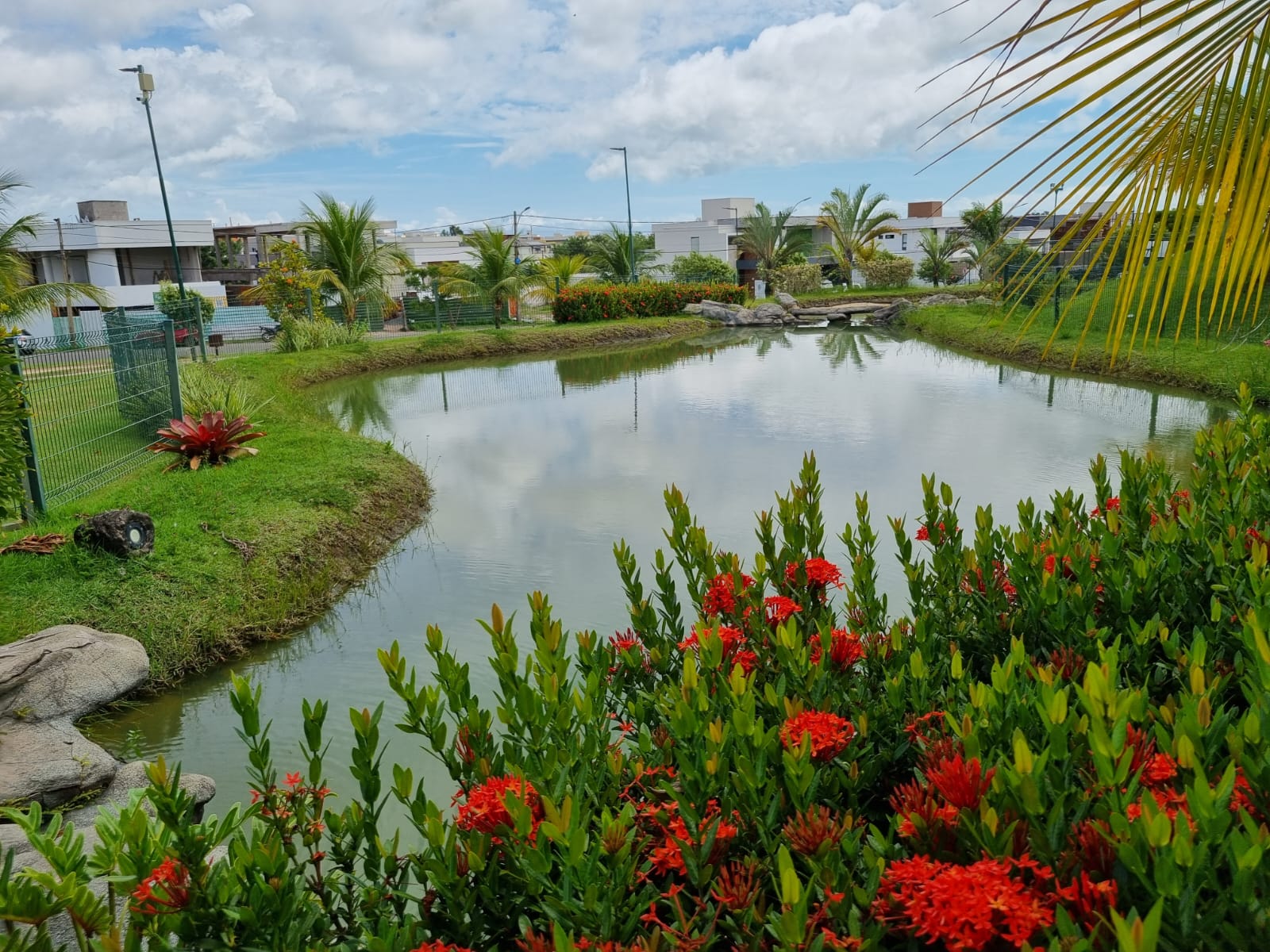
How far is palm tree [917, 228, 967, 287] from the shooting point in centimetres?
3538

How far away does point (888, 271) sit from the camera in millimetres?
34375

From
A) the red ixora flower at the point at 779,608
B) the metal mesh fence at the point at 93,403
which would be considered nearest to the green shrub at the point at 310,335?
the metal mesh fence at the point at 93,403

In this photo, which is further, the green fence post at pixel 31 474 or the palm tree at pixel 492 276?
the palm tree at pixel 492 276

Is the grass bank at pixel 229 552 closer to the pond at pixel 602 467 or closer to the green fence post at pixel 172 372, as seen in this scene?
the pond at pixel 602 467

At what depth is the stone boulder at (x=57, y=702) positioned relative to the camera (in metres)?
3.36

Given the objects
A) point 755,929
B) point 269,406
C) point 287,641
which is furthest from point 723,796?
point 269,406

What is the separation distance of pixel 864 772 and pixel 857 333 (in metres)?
23.2

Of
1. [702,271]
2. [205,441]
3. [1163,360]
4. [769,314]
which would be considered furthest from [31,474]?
[702,271]

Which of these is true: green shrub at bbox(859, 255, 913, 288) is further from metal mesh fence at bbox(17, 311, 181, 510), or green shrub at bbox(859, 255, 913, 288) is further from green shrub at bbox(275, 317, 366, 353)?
metal mesh fence at bbox(17, 311, 181, 510)

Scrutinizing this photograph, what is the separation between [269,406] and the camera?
11.5m

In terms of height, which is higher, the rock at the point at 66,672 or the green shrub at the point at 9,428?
the green shrub at the point at 9,428

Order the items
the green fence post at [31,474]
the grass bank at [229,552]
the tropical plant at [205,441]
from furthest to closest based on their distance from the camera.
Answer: the tropical plant at [205,441] → the green fence post at [31,474] → the grass bank at [229,552]

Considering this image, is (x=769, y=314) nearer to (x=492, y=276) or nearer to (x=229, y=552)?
(x=492, y=276)

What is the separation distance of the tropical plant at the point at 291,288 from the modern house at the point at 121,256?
52.6 ft
